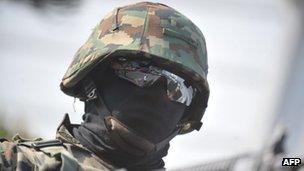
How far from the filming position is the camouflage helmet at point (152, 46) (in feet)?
10.9

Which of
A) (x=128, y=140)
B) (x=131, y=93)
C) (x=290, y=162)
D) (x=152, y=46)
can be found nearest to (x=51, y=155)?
(x=128, y=140)

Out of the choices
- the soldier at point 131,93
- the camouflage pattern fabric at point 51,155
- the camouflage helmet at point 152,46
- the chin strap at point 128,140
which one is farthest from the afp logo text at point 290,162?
the camouflage helmet at point 152,46

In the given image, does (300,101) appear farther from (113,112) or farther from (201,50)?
(201,50)

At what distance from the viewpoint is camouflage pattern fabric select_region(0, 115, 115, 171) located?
2686 mm

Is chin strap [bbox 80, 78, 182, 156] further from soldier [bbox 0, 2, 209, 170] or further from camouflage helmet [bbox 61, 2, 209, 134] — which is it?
camouflage helmet [bbox 61, 2, 209, 134]

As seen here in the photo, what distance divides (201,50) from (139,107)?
0.67 meters

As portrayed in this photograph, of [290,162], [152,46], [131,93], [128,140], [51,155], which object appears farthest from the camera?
[152,46]

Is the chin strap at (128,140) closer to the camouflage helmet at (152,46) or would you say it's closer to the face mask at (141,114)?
the face mask at (141,114)

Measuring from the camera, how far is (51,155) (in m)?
2.79

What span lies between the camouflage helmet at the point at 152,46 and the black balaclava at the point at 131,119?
0.13 metres

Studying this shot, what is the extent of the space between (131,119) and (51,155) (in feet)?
1.41

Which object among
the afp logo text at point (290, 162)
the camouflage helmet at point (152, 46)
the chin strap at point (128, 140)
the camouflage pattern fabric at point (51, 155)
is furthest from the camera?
the camouflage helmet at point (152, 46)

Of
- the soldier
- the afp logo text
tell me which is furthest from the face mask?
the afp logo text

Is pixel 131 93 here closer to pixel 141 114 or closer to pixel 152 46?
pixel 141 114
